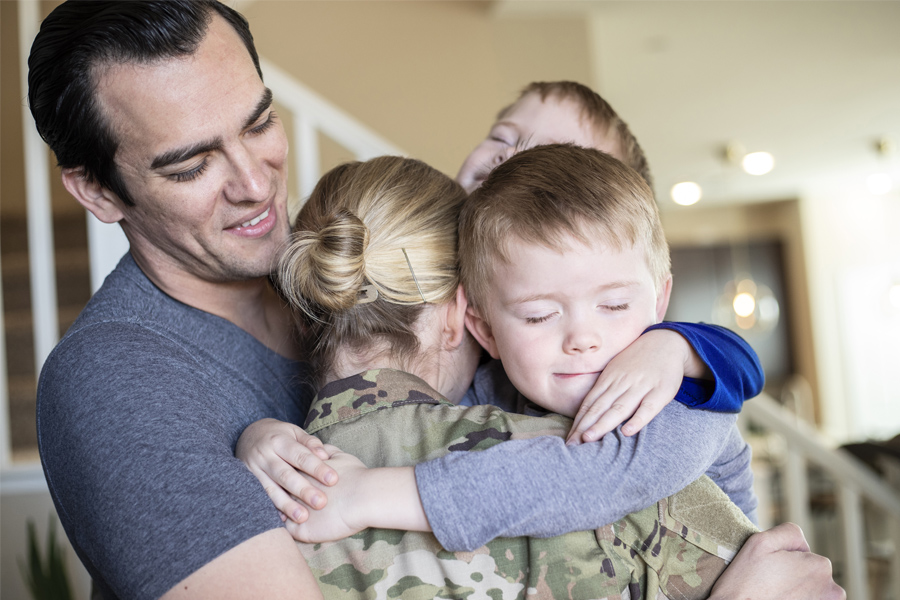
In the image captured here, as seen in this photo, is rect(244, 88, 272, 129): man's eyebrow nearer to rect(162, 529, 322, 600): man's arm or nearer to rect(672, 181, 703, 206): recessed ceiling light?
rect(162, 529, 322, 600): man's arm

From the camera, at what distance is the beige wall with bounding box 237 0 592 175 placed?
3600 millimetres

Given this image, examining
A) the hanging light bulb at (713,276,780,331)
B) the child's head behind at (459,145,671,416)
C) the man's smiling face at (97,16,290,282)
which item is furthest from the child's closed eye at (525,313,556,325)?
the hanging light bulb at (713,276,780,331)

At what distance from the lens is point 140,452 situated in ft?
2.60

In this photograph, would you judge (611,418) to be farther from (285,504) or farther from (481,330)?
(285,504)

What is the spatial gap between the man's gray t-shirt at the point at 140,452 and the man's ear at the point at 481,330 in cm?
35

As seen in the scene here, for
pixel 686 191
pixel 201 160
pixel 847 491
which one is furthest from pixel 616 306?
pixel 686 191

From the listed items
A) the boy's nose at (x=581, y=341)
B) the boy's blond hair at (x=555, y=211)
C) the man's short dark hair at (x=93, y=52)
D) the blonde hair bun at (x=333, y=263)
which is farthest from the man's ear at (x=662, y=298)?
the man's short dark hair at (x=93, y=52)

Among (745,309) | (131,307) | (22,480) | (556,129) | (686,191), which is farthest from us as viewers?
(745,309)

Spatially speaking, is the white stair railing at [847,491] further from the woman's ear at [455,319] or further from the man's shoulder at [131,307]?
the man's shoulder at [131,307]

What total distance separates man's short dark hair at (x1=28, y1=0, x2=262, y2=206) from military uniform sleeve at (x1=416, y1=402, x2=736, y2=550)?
0.70 m

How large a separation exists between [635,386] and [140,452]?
21.9 inches

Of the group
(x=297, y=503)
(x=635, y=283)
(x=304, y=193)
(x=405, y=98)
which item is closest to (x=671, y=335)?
(x=635, y=283)

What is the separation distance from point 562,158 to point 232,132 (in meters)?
0.48

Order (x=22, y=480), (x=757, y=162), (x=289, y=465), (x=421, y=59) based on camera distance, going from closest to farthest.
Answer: (x=289, y=465), (x=22, y=480), (x=421, y=59), (x=757, y=162)
